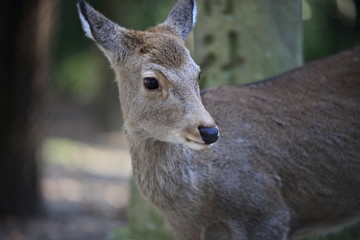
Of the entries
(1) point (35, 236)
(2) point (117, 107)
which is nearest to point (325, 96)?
(1) point (35, 236)

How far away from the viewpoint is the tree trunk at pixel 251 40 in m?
8.59

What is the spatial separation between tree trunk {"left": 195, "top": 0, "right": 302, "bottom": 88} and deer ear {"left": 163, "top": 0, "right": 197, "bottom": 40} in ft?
5.95

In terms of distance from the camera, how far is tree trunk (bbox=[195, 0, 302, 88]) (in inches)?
338

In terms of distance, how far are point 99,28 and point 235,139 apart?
1.64 meters

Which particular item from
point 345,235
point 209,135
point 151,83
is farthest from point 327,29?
point 209,135

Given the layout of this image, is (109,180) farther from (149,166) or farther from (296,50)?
(149,166)

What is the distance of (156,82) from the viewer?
5.97 metres

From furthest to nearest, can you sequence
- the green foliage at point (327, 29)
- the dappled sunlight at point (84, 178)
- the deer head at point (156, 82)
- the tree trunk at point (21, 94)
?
the dappled sunlight at point (84, 178)
the green foliage at point (327, 29)
the tree trunk at point (21, 94)
the deer head at point (156, 82)

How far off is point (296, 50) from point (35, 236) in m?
5.92

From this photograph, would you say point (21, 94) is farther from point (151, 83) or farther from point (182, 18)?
point (151, 83)

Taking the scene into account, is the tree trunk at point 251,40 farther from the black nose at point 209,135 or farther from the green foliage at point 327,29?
the black nose at point 209,135

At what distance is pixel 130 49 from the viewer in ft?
20.5

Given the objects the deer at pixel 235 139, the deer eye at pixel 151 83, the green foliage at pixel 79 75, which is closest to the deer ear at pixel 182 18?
the deer at pixel 235 139

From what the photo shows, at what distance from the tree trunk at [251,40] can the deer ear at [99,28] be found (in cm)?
259
